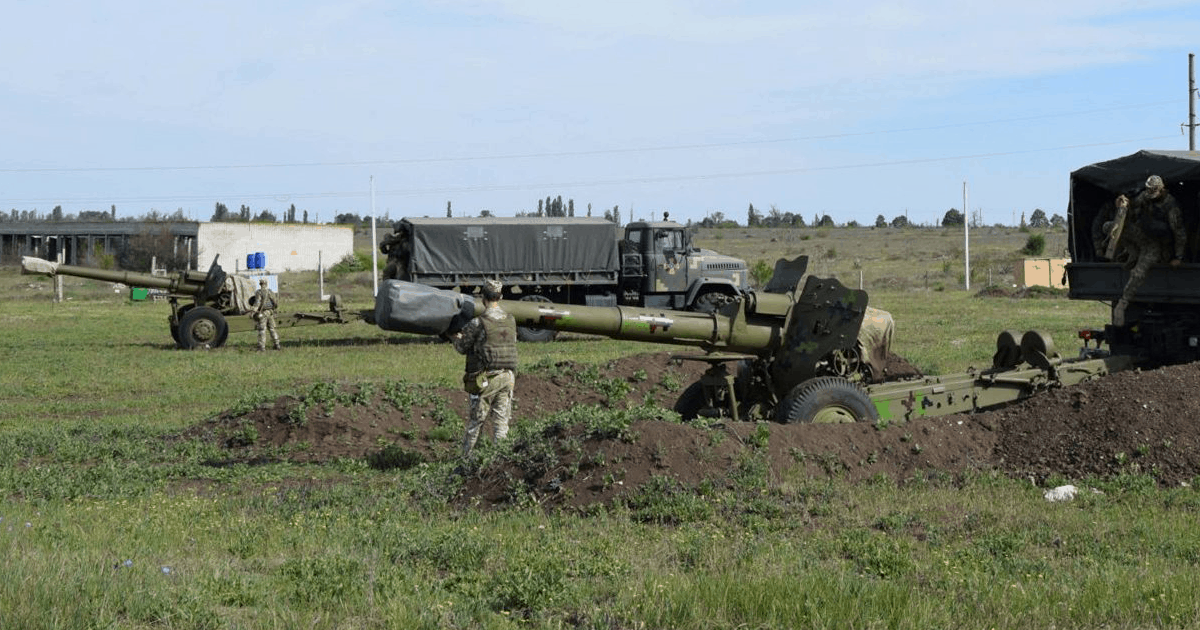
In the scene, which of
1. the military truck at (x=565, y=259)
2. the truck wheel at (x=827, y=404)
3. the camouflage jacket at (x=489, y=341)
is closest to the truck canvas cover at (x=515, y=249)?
the military truck at (x=565, y=259)

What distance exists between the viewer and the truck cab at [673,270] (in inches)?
1086

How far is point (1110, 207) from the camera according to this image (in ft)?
43.6

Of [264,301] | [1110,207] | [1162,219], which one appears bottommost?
[264,301]

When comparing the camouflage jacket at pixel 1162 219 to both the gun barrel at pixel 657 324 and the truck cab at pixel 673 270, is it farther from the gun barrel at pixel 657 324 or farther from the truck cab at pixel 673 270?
the truck cab at pixel 673 270

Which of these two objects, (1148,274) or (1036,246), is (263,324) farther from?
(1036,246)

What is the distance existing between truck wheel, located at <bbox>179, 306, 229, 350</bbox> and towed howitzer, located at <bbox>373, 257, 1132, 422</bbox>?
14694 millimetres

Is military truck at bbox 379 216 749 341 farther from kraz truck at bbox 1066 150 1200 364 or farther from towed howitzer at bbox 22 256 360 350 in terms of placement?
kraz truck at bbox 1066 150 1200 364

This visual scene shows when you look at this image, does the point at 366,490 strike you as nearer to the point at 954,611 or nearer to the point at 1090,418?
the point at 954,611

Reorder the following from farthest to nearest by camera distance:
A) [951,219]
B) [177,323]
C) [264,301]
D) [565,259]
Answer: [951,219], [565,259], [177,323], [264,301]

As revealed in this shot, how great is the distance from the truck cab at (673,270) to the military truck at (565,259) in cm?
2

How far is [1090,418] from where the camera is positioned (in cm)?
1041

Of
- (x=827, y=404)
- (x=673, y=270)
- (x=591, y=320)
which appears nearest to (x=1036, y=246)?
(x=673, y=270)

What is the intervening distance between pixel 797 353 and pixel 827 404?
2.08ft

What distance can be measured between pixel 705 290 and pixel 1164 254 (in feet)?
51.5
